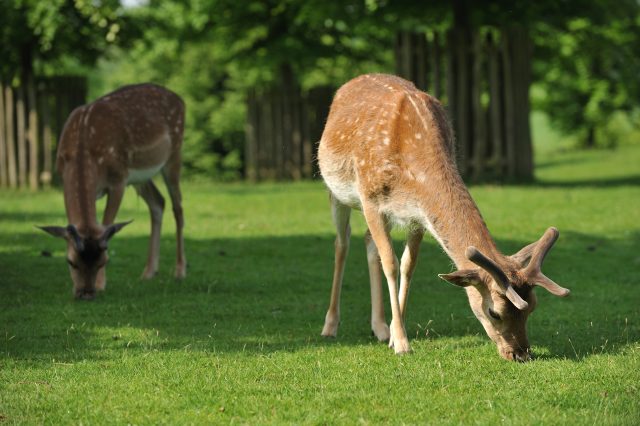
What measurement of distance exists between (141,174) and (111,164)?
1.56 feet

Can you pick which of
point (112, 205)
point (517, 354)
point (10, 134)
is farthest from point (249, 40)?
point (517, 354)

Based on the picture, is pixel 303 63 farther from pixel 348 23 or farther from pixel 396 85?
pixel 396 85

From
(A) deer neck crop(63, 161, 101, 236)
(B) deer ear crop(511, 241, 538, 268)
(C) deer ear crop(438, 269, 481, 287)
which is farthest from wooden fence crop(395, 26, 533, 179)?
(C) deer ear crop(438, 269, 481, 287)

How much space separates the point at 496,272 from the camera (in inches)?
245

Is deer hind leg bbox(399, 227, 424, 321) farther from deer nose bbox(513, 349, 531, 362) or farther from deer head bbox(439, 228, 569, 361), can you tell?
deer nose bbox(513, 349, 531, 362)

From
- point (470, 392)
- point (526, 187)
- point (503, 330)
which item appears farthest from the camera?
point (526, 187)

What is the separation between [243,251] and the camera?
39.3 feet

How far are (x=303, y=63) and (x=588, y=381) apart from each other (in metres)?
19.7

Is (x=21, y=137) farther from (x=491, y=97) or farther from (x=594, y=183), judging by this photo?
(x=594, y=183)

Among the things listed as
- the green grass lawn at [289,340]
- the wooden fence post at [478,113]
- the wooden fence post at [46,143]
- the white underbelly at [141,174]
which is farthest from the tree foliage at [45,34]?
the white underbelly at [141,174]

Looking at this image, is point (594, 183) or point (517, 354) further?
point (594, 183)

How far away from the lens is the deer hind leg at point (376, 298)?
771cm

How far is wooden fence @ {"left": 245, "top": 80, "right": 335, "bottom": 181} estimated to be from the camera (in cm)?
2380

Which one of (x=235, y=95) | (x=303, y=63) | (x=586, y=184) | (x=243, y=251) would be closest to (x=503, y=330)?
(x=243, y=251)
